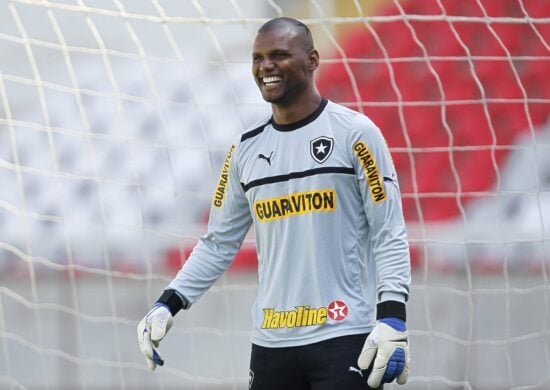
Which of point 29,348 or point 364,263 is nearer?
point 364,263

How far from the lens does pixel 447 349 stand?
5066 mm

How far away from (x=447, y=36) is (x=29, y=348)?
2.78 metres

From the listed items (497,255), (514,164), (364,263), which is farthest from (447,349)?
(364,263)

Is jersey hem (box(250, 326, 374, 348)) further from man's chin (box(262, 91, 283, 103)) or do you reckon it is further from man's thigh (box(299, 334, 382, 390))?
man's chin (box(262, 91, 283, 103))

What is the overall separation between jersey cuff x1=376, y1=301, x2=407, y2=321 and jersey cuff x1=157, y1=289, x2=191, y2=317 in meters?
0.66

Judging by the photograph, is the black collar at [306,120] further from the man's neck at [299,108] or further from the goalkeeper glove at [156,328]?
the goalkeeper glove at [156,328]

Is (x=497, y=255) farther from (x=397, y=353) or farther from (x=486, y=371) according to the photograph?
(x=397, y=353)

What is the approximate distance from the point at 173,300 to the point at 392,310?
71cm

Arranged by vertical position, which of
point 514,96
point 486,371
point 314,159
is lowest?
point 486,371

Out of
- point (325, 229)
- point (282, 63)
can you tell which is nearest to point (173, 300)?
point (325, 229)

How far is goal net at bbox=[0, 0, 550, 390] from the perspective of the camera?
201 inches

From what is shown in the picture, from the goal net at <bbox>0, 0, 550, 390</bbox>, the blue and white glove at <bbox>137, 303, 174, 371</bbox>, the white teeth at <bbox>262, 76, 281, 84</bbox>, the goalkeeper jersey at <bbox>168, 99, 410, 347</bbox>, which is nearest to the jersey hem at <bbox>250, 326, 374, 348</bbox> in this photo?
the goalkeeper jersey at <bbox>168, 99, 410, 347</bbox>

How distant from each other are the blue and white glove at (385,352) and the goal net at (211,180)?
214 cm

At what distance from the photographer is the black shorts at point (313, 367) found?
2737 millimetres
